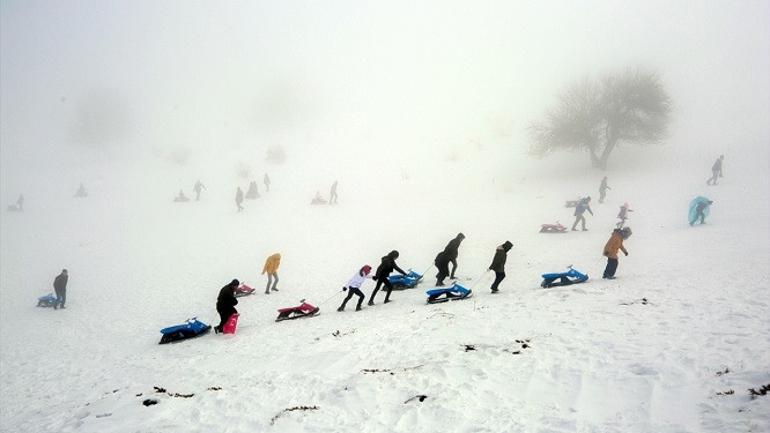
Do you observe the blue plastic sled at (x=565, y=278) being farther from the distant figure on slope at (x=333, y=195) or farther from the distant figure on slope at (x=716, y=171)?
the distant figure on slope at (x=333, y=195)

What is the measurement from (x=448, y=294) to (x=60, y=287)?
16924mm

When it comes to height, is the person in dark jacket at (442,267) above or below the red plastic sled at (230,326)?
above

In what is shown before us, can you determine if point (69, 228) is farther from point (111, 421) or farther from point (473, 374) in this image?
point (473, 374)

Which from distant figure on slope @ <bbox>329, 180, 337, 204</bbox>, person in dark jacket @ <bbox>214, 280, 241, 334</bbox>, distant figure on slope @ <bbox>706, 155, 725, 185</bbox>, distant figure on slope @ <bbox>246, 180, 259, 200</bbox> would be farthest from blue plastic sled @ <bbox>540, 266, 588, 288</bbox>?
distant figure on slope @ <bbox>246, 180, 259, 200</bbox>

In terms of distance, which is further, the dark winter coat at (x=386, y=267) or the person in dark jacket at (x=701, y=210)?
the person in dark jacket at (x=701, y=210)

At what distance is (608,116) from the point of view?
39.0m

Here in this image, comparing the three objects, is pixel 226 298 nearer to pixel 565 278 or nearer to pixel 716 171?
pixel 565 278

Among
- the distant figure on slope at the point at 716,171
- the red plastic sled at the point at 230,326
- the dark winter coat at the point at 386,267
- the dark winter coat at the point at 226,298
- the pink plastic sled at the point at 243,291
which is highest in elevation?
the distant figure on slope at the point at 716,171

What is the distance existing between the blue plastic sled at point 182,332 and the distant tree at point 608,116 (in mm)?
37543

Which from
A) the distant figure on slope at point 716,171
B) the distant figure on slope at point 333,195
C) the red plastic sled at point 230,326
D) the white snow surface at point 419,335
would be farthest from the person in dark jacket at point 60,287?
the distant figure on slope at point 716,171

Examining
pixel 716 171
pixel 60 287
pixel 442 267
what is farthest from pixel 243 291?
pixel 716 171

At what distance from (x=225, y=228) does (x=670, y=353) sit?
29309 mm

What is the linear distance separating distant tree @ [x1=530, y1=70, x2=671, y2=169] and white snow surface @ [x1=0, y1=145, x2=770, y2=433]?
1163cm

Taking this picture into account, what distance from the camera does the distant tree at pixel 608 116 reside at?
3850cm
